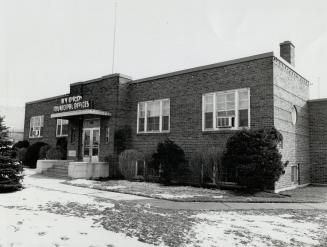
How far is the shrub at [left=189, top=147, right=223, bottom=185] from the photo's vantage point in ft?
47.7

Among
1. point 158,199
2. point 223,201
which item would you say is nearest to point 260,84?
point 223,201

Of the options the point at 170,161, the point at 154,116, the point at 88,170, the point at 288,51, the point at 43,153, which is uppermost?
the point at 288,51

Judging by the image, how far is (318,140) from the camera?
1770 cm

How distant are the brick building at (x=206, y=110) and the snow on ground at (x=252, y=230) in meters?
6.13

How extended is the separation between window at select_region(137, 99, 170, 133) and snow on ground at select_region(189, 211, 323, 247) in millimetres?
9916

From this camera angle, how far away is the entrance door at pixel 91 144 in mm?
20266

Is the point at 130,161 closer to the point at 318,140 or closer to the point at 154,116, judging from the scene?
the point at 154,116

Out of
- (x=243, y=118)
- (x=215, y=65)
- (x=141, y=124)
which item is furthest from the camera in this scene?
(x=141, y=124)

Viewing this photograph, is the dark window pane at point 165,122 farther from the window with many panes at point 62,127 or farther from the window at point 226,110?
the window with many panes at point 62,127

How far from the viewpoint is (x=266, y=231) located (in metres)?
6.86

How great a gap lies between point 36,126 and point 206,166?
1988 centimetres

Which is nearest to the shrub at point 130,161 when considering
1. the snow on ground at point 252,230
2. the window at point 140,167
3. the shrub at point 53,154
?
the window at point 140,167

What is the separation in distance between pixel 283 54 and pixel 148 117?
810 cm

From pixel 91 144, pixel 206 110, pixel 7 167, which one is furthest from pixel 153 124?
pixel 7 167
